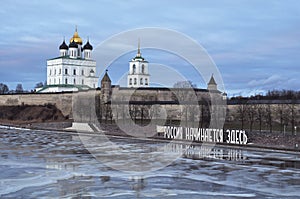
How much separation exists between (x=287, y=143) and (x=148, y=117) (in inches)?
824

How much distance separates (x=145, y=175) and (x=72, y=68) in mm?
53803

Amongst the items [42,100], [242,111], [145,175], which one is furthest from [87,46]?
[145,175]

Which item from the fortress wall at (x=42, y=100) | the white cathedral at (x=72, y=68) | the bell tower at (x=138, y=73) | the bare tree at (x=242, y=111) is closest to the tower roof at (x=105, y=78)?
the fortress wall at (x=42, y=100)

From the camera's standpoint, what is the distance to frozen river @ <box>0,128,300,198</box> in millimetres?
10562

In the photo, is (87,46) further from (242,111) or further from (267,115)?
(267,115)

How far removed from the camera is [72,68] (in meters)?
65.4

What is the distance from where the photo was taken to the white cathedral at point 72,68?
64.6 metres

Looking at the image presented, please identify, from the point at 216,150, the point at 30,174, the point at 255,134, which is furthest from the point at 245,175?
the point at 255,134

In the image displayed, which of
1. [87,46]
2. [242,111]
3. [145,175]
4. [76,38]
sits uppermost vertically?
[76,38]

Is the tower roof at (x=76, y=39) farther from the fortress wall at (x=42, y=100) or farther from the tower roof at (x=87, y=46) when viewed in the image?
the fortress wall at (x=42, y=100)

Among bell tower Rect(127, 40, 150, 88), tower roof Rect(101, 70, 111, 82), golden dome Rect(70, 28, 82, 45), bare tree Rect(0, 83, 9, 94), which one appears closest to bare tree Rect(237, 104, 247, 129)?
tower roof Rect(101, 70, 111, 82)

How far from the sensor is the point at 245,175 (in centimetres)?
1331

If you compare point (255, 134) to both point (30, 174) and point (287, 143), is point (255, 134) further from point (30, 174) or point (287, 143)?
point (30, 174)

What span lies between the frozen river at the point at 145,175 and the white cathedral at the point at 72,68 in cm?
4538
